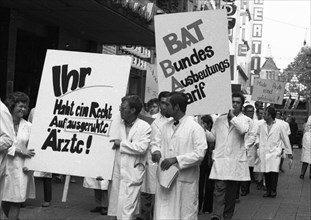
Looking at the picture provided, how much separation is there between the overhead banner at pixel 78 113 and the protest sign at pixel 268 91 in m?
15.8

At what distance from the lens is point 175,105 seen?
22.8 feet

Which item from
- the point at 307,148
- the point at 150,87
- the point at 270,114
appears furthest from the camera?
the point at 307,148

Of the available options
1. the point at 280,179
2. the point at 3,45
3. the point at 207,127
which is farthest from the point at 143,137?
the point at 280,179

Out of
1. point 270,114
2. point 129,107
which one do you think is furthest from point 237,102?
point 270,114

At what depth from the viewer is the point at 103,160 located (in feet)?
24.6

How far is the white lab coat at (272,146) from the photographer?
14117 millimetres

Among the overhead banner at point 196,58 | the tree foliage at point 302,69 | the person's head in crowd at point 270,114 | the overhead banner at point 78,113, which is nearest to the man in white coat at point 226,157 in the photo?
the overhead banner at point 196,58

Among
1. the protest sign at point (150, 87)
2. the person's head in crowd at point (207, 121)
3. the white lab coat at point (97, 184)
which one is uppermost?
the protest sign at point (150, 87)

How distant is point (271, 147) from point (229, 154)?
17.0 feet

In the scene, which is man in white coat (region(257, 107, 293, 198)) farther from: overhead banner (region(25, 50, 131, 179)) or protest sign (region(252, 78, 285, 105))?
protest sign (region(252, 78, 285, 105))

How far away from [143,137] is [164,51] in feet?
4.93

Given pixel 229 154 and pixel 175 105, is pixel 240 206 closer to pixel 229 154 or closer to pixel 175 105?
pixel 229 154

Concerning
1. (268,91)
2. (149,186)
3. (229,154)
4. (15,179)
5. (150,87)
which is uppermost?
(268,91)

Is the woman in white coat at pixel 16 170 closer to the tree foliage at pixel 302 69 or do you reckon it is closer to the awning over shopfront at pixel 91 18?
the awning over shopfront at pixel 91 18
